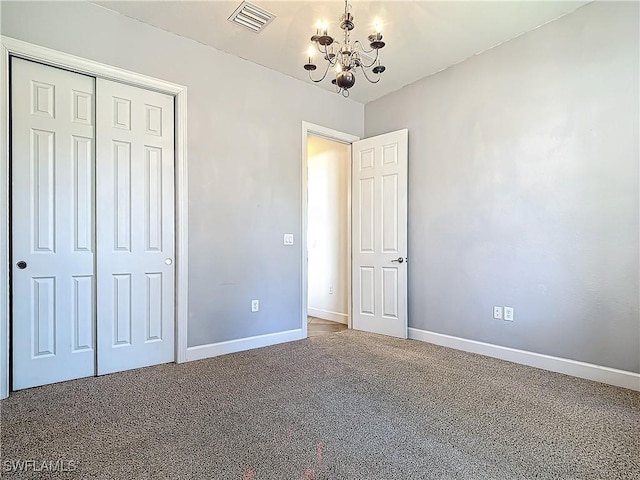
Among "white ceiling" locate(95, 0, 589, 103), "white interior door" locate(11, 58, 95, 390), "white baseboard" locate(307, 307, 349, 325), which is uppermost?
"white ceiling" locate(95, 0, 589, 103)

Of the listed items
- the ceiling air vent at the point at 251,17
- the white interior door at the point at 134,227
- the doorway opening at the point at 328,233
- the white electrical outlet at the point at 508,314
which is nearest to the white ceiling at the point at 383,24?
the ceiling air vent at the point at 251,17

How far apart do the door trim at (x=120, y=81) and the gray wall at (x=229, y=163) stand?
7 cm

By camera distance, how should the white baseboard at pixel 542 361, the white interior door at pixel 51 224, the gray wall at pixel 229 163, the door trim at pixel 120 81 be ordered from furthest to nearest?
the gray wall at pixel 229 163 < the white baseboard at pixel 542 361 < the white interior door at pixel 51 224 < the door trim at pixel 120 81

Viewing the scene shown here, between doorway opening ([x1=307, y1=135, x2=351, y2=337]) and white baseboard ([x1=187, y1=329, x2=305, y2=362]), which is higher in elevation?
doorway opening ([x1=307, y1=135, x2=351, y2=337])

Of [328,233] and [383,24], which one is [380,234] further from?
[383,24]

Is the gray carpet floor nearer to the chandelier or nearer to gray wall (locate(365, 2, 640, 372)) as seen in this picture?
gray wall (locate(365, 2, 640, 372))

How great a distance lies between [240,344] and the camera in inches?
143

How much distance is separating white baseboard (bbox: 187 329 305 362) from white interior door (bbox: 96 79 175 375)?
0.21 m

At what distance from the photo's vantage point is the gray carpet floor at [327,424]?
1.71 m

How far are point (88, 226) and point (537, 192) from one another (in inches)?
145

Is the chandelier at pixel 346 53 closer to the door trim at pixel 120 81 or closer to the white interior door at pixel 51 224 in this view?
the door trim at pixel 120 81

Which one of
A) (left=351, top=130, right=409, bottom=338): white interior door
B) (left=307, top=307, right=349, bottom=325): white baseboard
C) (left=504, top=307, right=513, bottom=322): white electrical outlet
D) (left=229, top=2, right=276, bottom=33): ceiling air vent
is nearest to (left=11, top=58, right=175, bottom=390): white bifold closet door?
(left=229, top=2, right=276, bottom=33): ceiling air vent

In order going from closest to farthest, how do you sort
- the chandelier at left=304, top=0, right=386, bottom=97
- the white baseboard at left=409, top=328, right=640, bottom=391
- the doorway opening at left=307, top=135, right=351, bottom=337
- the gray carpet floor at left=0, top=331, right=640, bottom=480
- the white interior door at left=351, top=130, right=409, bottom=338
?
the gray carpet floor at left=0, top=331, right=640, bottom=480, the chandelier at left=304, top=0, right=386, bottom=97, the white baseboard at left=409, top=328, right=640, bottom=391, the white interior door at left=351, top=130, right=409, bottom=338, the doorway opening at left=307, top=135, right=351, bottom=337

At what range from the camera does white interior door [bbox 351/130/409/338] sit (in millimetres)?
4215
